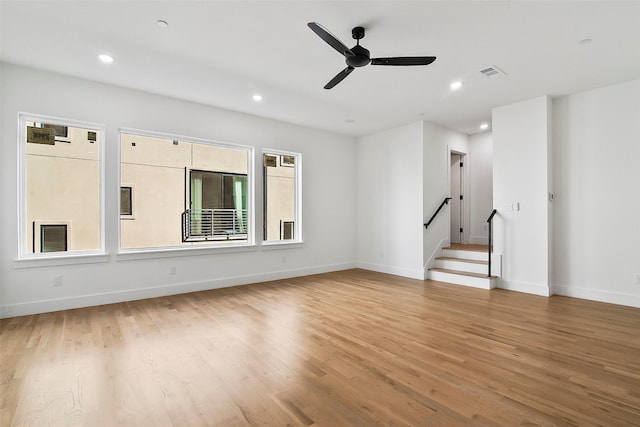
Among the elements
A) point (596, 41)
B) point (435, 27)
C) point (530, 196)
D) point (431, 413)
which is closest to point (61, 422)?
point (431, 413)

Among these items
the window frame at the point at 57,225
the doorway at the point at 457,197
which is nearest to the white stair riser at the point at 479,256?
the doorway at the point at 457,197

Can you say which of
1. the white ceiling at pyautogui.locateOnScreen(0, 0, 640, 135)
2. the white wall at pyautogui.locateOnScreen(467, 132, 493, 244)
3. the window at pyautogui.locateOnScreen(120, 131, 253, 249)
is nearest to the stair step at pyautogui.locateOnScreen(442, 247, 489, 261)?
the white wall at pyautogui.locateOnScreen(467, 132, 493, 244)

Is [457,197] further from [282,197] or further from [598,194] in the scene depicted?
[282,197]

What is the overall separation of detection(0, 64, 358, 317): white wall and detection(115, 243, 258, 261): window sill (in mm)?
29

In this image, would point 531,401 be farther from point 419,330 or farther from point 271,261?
point 271,261

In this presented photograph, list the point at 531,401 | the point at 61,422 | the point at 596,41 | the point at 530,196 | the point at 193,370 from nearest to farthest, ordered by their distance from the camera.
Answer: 1. the point at 61,422
2. the point at 531,401
3. the point at 193,370
4. the point at 596,41
5. the point at 530,196

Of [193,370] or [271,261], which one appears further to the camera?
[271,261]

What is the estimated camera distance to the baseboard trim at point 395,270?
609cm

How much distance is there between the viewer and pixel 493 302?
4398 millimetres

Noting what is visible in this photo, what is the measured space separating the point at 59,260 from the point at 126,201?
1.13 metres

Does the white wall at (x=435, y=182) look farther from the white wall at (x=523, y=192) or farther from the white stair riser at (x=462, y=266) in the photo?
the white wall at (x=523, y=192)

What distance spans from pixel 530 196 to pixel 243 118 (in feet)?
16.7

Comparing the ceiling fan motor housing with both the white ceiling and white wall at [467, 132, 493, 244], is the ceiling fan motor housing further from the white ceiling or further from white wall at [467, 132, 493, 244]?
white wall at [467, 132, 493, 244]

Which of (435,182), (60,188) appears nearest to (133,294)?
(60,188)
